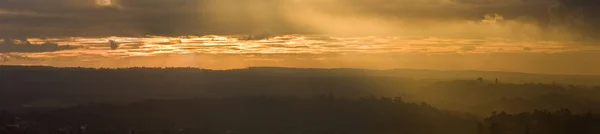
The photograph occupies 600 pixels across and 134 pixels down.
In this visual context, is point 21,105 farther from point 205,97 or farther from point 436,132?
point 436,132

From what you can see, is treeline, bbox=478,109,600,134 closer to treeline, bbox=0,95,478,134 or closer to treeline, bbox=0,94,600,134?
treeline, bbox=0,94,600,134

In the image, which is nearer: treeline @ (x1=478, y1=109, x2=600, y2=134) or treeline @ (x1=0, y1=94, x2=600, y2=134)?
treeline @ (x1=478, y1=109, x2=600, y2=134)

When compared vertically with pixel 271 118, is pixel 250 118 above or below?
above

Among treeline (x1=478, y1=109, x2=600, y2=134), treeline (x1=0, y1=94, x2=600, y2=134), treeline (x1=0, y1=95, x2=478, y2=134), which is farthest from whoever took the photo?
treeline (x1=0, y1=95, x2=478, y2=134)

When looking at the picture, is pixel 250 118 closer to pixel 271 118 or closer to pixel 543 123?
pixel 271 118

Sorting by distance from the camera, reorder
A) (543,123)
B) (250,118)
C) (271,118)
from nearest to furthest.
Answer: (543,123), (271,118), (250,118)

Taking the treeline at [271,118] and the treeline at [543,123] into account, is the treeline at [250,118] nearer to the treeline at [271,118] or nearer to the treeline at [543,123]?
the treeline at [271,118]

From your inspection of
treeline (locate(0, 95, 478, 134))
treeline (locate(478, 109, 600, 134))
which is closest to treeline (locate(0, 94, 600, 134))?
treeline (locate(0, 95, 478, 134))

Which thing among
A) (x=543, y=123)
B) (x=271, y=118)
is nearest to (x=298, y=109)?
(x=271, y=118)
